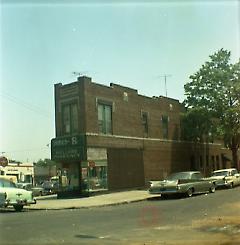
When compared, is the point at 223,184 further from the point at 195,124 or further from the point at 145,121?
the point at 195,124

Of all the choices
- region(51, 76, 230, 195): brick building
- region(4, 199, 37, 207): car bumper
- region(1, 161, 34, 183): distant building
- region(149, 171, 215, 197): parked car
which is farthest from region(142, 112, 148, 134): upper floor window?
region(1, 161, 34, 183): distant building

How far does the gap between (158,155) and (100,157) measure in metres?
9.20

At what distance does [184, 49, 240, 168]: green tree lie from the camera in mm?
46469

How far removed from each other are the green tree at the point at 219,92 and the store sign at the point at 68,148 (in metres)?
15.5

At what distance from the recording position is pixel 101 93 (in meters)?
36.9

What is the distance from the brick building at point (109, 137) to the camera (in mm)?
35062

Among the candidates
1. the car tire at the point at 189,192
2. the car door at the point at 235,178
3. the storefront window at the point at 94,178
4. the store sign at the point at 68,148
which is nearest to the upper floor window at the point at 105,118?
the store sign at the point at 68,148

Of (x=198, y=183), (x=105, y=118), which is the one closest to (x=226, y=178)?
(x=198, y=183)

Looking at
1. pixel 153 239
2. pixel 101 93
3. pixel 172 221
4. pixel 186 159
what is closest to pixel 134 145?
pixel 101 93

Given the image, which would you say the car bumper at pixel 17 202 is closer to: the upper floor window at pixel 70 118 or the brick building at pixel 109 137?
the brick building at pixel 109 137

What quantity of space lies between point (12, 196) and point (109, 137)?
46.5 feet

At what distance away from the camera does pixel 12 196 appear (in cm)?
2381

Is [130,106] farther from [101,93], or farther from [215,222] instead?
[215,222]

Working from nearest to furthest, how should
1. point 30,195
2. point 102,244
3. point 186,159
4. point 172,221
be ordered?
point 102,244
point 172,221
point 30,195
point 186,159
